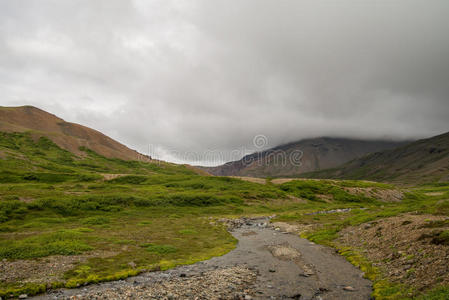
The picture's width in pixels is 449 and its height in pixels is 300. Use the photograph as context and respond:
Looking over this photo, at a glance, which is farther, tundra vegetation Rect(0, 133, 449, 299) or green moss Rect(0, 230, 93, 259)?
green moss Rect(0, 230, 93, 259)

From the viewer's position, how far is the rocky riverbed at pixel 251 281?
65.1 ft

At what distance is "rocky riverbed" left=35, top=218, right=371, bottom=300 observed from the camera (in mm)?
19828

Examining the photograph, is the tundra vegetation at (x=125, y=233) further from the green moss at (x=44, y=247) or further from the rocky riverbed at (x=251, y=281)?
the rocky riverbed at (x=251, y=281)

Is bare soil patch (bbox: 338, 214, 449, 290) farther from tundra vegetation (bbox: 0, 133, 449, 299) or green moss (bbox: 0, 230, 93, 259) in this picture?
green moss (bbox: 0, 230, 93, 259)

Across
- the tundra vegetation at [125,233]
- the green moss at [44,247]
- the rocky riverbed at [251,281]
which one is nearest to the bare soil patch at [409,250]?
the tundra vegetation at [125,233]

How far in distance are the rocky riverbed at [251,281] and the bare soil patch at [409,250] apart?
2.97 metres

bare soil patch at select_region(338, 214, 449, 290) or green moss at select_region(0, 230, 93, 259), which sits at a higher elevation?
bare soil patch at select_region(338, 214, 449, 290)

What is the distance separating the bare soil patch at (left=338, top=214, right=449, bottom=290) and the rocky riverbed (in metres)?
2.97

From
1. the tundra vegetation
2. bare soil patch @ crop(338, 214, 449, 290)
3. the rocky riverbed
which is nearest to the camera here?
bare soil patch @ crop(338, 214, 449, 290)

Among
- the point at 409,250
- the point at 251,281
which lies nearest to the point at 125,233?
the point at 251,281

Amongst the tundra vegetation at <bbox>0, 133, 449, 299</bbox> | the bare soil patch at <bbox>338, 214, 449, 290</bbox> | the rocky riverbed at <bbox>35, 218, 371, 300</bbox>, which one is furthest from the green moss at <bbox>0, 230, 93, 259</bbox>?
the bare soil patch at <bbox>338, 214, 449, 290</bbox>

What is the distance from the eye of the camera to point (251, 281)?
914 inches

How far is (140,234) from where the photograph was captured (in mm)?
43812

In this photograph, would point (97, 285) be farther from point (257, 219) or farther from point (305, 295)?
point (257, 219)
